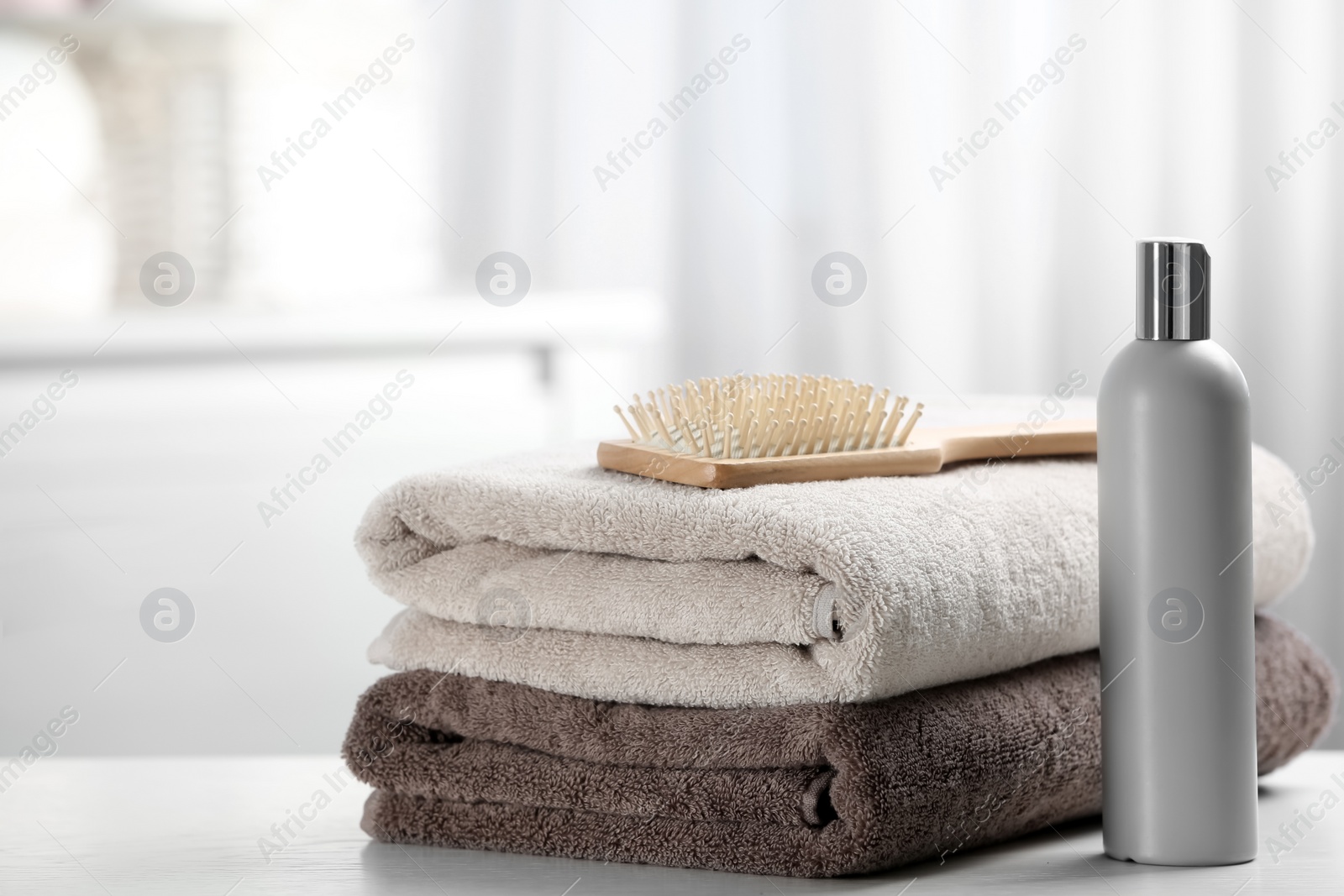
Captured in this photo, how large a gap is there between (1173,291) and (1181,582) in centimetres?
11

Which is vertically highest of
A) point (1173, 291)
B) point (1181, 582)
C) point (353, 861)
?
point (1173, 291)

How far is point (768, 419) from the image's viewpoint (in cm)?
64

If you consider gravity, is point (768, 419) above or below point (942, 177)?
below

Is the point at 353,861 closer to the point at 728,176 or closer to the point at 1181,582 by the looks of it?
the point at 1181,582

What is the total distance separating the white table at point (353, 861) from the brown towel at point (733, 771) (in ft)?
0.04

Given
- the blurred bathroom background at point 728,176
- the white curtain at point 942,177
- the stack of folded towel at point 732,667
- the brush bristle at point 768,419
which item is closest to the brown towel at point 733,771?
the stack of folded towel at point 732,667

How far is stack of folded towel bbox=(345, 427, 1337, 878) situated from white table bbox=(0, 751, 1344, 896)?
0.5 inches

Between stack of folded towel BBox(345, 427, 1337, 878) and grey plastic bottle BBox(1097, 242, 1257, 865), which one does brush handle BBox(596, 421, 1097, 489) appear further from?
grey plastic bottle BBox(1097, 242, 1257, 865)

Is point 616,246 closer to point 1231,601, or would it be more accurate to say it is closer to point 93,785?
point 93,785

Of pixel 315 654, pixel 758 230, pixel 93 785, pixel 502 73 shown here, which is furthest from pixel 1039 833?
pixel 502 73

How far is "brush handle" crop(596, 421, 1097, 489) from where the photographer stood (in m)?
0.62

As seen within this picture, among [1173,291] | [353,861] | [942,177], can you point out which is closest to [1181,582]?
[1173,291]

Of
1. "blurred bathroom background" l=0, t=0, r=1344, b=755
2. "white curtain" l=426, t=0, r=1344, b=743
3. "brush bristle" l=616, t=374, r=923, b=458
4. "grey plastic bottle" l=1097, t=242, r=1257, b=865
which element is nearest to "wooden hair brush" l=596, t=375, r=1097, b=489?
"brush bristle" l=616, t=374, r=923, b=458

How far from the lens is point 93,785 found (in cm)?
77
